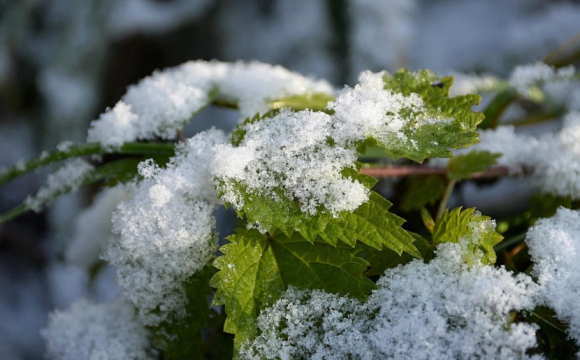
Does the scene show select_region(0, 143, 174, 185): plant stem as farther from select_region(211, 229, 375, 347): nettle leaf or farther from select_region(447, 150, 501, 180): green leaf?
select_region(447, 150, 501, 180): green leaf

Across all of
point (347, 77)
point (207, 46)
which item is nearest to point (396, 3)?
point (347, 77)

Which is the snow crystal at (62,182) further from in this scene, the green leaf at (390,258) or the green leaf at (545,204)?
the green leaf at (545,204)

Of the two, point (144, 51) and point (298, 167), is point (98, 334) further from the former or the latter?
point (144, 51)

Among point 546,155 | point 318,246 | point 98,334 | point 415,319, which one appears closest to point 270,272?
point 318,246

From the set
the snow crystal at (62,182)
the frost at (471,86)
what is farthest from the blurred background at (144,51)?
the snow crystal at (62,182)

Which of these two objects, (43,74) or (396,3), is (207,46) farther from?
(396,3)

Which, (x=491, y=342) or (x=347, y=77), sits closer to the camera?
(x=491, y=342)

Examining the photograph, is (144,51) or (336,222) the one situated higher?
(144,51)

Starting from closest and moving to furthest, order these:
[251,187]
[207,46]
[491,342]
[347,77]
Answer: [491,342]
[251,187]
[347,77]
[207,46]
